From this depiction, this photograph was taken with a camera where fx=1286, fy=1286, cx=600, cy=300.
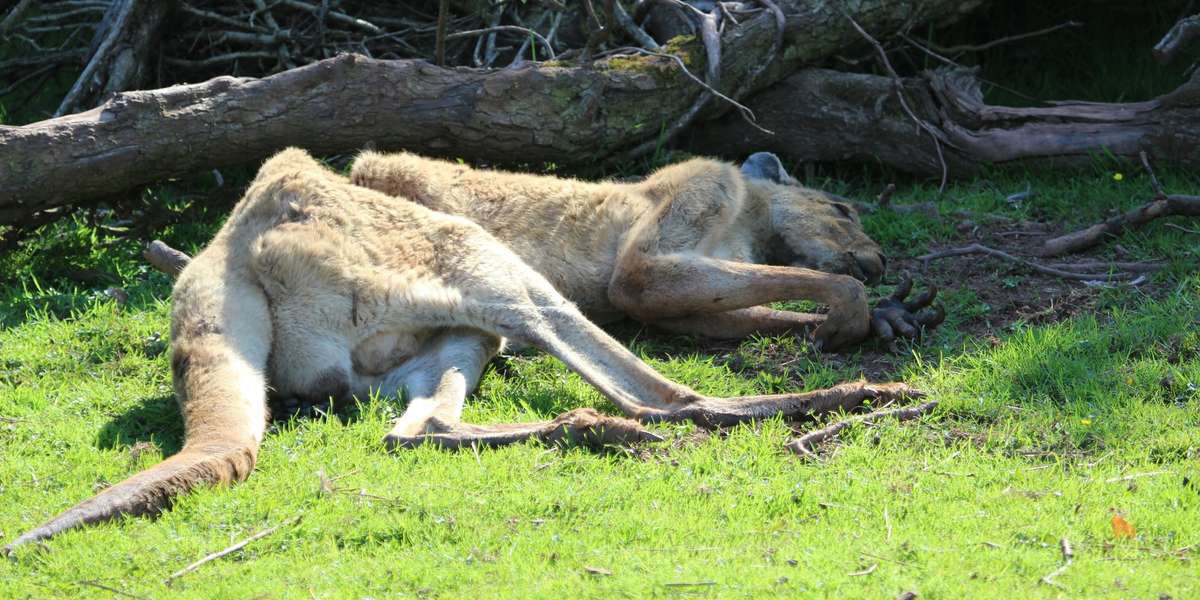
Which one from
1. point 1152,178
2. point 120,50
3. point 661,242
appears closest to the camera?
point 661,242

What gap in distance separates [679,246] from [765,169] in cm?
114

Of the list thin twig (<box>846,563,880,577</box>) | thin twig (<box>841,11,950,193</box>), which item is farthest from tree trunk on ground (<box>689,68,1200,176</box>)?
thin twig (<box>846,563,880,577</box>)

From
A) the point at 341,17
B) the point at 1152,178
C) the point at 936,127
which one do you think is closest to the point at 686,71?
the point at 936,127

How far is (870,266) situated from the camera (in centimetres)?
614

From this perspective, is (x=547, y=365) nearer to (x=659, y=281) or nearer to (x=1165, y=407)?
(x=659, y=281)

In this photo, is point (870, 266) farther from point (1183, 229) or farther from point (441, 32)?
point (441, 32)

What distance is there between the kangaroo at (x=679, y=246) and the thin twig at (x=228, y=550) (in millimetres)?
2093

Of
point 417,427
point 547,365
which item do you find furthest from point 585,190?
point 417,427

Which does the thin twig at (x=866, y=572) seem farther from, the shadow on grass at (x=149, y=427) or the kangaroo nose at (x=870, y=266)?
the kangaroo nose at (x=870, y=266)

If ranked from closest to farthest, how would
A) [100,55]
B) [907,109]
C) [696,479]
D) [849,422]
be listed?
[696,479] < [849,422] < [907,109] < [100,55]

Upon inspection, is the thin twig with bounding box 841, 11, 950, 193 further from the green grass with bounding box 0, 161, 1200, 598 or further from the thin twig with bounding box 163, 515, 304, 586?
the thin twig with bounding box 163, 515, 304, 586

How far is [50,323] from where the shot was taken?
604cm

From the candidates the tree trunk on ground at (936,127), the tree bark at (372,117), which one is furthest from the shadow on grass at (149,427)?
the tree trunk on ground at (936,127)

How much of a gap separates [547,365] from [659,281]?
61cm
